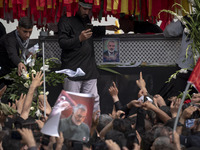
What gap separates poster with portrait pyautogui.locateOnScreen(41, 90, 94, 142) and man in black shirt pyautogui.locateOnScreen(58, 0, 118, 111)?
8.03ft

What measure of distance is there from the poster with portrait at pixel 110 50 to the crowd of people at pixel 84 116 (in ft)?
0.58

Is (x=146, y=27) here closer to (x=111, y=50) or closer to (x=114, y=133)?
(x=111, y=50)

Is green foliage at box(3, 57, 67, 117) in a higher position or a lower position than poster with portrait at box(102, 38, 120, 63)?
lower

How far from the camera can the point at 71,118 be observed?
5.05m

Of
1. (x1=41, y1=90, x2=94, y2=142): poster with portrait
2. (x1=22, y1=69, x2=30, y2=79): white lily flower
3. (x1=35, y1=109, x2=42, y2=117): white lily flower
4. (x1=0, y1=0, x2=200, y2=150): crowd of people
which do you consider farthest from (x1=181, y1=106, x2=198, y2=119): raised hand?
(x1=22, y1=69, x2=30, y2=79): white lily flower

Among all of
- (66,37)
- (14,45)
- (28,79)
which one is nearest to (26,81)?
(28,79)

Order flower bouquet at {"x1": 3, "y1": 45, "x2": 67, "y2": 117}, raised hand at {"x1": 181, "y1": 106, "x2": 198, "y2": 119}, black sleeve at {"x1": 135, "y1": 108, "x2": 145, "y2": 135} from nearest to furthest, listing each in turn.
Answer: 1. raised hand at {"x1": 181, "y1": 106, "x2": 198, "y2": 119}
2. black sleeve at {"x1": 135, "y1": 108, "x2": 145, "y2": 135}
3. flower bouquet at {"x1": 3, "y1": 45, "x2": 67, "y2": 117}

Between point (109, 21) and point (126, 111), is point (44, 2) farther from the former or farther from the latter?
point (109, 21)

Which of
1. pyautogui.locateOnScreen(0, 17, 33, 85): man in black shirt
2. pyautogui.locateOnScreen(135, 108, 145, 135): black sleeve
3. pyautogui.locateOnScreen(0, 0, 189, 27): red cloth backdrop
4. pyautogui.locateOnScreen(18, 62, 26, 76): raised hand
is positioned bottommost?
pyautogui.locateOnScreen(135, 108, 145, 135): black sleeve

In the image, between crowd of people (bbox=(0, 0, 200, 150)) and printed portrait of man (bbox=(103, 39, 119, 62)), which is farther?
printed portrait of man (bbox=(103, 39, 119, 62))

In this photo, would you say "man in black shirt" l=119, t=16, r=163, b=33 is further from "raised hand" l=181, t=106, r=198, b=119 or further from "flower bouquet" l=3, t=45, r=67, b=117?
"raised hand" l=181, t=106, r=198, b=119

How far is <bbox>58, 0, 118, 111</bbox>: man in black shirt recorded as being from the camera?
7.61 meters

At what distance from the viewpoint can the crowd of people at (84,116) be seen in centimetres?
495

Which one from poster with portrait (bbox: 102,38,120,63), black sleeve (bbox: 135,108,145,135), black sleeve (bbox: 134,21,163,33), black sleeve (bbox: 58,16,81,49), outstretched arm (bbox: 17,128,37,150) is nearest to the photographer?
outstretched arm (bbox: 17,128,37,150)
